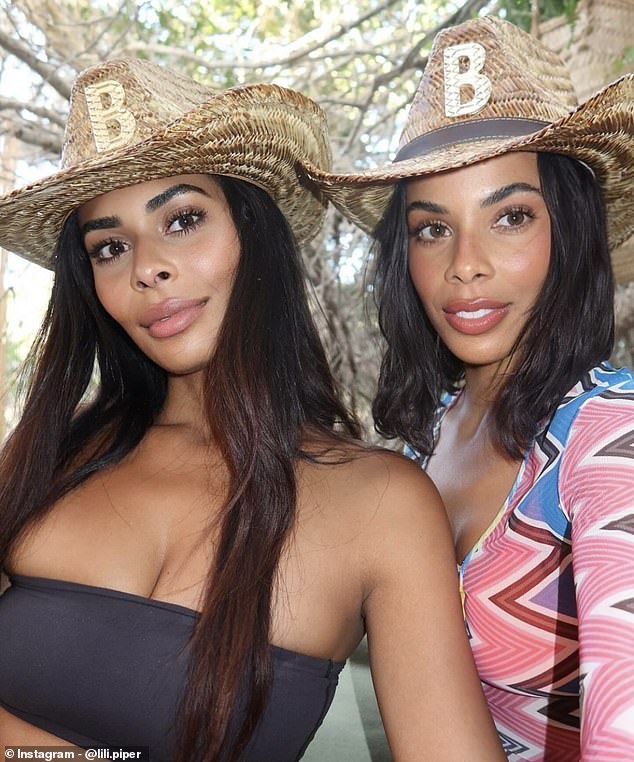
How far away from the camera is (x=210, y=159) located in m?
1.83

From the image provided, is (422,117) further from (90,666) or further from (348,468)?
(90,666)

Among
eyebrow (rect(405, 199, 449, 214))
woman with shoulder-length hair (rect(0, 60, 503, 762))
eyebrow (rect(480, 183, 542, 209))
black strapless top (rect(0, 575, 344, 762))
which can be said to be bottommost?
black strapless top (rect(0, 575, 344, 762))

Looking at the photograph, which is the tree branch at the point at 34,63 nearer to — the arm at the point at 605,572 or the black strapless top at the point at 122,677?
the black strapless top at the point at 122,677

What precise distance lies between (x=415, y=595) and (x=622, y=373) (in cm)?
52

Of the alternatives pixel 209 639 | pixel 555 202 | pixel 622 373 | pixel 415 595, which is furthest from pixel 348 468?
pixel 555 202

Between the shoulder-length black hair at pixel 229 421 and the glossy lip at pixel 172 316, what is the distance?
0.07m

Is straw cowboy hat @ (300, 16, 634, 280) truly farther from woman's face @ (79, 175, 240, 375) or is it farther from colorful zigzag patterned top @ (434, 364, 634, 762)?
colorful zigzag patterned top @ (434, 364, 634, 762)

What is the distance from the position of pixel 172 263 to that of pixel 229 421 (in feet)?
1.06

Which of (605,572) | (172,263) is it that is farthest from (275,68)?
(605,572)

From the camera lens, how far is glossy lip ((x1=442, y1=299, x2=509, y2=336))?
1.79 m

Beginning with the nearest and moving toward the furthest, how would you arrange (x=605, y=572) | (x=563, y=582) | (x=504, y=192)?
(x=605, y=572) → (x=563, y=582) → (x=504, y=192)

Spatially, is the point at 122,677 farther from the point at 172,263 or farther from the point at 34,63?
the point at 34,63

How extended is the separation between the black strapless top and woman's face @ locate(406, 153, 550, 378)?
69cm

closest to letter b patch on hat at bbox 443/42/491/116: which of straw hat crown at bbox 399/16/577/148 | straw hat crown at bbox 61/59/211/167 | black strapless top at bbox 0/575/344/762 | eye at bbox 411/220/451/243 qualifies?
straw hat crown at bbox 399/16/577/148
